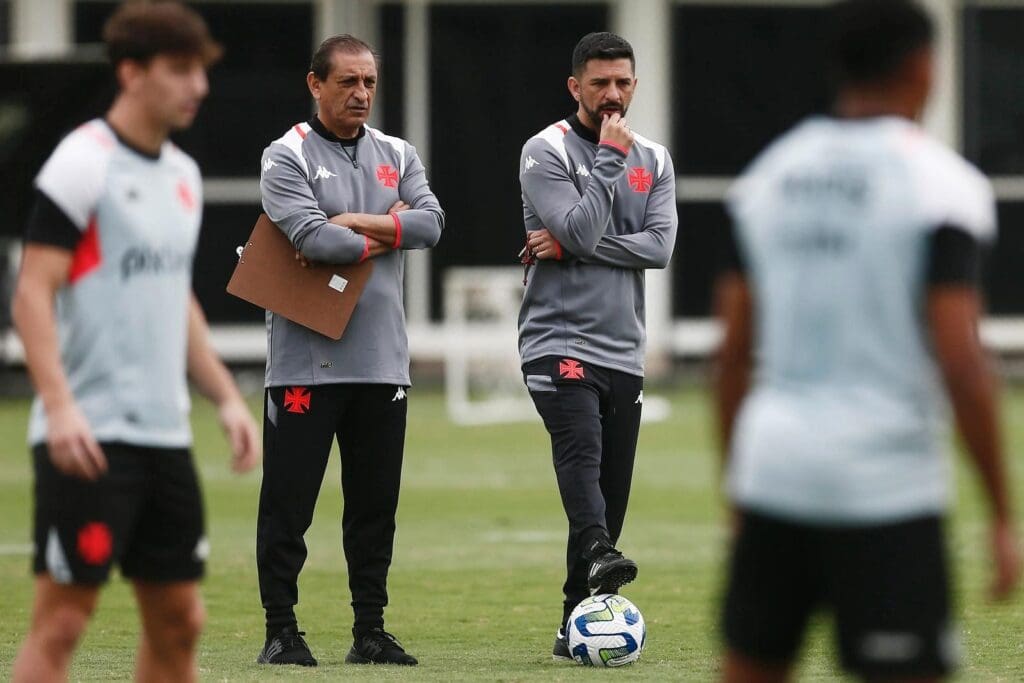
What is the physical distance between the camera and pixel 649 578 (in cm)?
1023

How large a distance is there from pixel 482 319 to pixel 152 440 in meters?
19.2

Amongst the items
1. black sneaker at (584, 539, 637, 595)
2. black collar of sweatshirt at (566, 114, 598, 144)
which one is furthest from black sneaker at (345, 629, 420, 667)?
black collar of sweatshirt at (566, 114, 598, 144)

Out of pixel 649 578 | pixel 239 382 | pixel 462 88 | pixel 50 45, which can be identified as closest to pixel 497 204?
pixel 462 88

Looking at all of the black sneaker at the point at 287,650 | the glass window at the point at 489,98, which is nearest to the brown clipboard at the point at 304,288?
the black sneaker at the point at 287,650

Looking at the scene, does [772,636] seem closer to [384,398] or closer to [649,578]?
[384,398]

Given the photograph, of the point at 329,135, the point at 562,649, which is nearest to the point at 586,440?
the point at 562,649

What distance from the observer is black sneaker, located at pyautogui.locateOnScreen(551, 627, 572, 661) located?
773 cm

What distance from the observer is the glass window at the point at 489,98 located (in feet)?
86.4

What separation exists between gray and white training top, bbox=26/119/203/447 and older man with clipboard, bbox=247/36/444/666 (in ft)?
8.10

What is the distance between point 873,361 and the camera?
3977 millimetres

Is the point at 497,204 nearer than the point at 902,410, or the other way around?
the point at 902,410

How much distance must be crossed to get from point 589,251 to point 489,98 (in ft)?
62.6

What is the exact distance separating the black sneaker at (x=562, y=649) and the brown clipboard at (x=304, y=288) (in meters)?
1.45

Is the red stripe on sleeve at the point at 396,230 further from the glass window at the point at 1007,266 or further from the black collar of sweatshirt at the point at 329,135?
the glass window at the point at 1007,266
